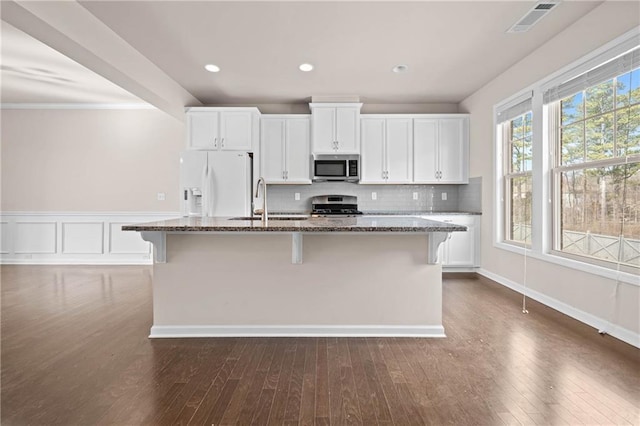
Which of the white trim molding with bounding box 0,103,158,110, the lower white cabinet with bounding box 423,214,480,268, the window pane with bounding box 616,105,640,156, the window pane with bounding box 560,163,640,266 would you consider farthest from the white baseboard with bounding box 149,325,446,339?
the white trim molding with bounding box 0,103,158,110

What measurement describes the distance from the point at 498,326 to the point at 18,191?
23.5 feet

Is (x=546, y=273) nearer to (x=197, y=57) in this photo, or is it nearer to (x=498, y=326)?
(x=498, y=326)

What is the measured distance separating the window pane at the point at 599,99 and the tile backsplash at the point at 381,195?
8.70 feet

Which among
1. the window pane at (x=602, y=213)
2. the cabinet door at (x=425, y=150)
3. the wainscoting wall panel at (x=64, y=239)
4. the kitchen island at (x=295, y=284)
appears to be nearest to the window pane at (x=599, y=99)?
the window pane at (x=602, y=213)

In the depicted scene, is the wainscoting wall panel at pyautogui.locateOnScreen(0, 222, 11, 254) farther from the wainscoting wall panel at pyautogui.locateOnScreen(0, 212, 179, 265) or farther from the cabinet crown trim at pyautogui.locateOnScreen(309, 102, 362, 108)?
the cabinet crown trim at pyautogui.locateOnScreen(309, 102, 362, 108)

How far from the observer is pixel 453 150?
5.40m

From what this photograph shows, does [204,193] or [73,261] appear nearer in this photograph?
[204,193]

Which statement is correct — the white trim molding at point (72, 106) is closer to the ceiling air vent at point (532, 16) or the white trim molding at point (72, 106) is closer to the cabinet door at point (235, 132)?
the cabinet door at point (235, 132)

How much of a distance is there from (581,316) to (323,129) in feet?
12.3

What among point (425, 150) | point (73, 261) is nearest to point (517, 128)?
point (425, 150)

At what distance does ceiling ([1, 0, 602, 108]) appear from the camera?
9.45 ft

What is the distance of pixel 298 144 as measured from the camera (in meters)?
5.38

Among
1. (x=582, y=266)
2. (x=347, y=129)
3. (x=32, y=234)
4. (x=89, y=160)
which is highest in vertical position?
(x=347, y=129)

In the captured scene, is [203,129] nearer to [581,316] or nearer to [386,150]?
[386,150]
